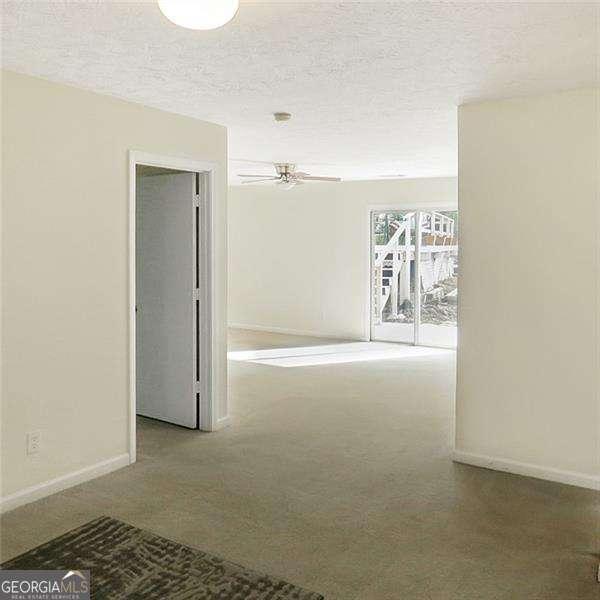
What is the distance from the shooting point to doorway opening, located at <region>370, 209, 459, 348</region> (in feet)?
29.8

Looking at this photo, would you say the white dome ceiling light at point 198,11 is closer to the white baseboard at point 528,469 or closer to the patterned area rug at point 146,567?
the patterned area rug at point 146,567

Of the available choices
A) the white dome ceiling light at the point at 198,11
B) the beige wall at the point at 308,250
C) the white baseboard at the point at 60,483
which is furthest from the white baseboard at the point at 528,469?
the beige wall at the point at 308,250

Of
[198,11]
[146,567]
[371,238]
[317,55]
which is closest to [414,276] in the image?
[371,238]

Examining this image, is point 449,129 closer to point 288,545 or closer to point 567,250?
point 567,250

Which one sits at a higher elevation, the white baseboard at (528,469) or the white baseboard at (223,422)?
the white baseboard at (223,422)

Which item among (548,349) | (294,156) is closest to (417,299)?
(294,156)

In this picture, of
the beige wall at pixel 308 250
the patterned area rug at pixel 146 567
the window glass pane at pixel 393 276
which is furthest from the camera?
the beige wall at pixel 308 250

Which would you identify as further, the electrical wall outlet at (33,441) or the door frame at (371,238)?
the door frame at (371,238)

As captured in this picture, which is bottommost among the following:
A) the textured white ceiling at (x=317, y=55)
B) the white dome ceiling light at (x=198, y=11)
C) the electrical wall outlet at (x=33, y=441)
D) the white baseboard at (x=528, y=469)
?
the white baseboard at (x=528, y=469)

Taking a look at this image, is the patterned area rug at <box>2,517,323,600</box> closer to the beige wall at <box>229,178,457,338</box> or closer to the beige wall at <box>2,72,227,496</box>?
the beige wall at <box>2,72,227,496</box>

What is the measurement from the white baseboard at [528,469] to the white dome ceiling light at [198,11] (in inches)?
129

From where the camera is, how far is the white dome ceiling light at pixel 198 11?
206cm

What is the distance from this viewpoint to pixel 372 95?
400 centimetres

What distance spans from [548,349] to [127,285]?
9.04 feet
